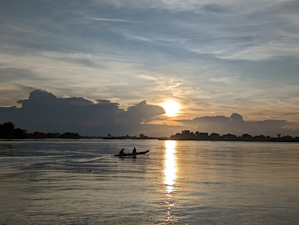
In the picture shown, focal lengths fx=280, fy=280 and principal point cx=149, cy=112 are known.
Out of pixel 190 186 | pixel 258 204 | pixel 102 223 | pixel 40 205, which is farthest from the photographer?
pixel 190 186

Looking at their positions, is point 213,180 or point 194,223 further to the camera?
point 213,180

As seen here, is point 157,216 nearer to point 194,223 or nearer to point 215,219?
point 194,223

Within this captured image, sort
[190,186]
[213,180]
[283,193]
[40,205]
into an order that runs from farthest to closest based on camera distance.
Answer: [213,180]
[190,186]
[283,193]
[40,205]

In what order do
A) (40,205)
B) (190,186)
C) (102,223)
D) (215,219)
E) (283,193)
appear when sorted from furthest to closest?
1. (190,186)
2. (283,193)
3. (40,205)
4. (215,219)
5. (102,223)

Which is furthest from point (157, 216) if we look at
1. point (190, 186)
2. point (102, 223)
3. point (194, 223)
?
point (190, 186)

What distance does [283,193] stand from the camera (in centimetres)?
2442

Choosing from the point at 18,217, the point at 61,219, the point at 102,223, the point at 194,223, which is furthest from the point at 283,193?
the point at 18,217

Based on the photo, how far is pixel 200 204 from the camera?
20.3m

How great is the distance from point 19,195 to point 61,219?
309 inches

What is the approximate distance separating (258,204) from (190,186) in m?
8.19

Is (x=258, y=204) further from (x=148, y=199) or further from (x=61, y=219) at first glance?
(x=61, y=219)

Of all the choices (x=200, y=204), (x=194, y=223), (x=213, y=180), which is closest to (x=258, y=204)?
(x=200, y=204)

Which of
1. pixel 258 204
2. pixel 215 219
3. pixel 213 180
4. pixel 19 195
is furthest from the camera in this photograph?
pixel 213 180

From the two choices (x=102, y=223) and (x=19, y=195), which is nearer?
(x=102, y=223)
